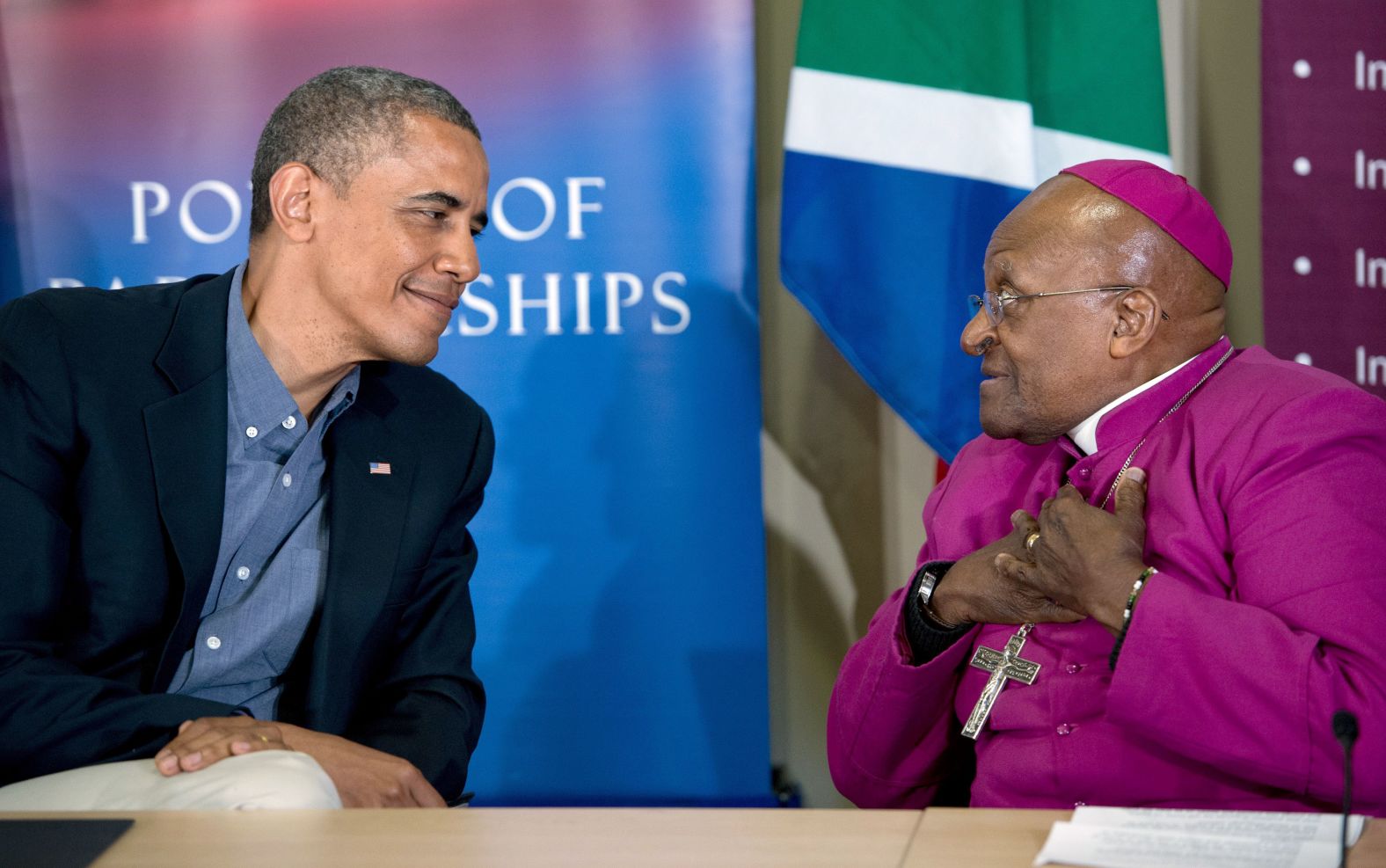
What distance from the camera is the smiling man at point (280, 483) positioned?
2.34 meters

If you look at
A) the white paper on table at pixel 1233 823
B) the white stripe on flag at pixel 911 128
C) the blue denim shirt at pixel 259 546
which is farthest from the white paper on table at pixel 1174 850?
the white stripe on flag at pixel 911 128

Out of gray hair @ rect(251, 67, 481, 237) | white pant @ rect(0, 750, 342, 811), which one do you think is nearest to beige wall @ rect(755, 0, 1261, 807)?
gray hair @ rect(251, 67, 481, 237)

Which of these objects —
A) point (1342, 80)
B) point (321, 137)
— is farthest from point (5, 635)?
point (1342, 80)

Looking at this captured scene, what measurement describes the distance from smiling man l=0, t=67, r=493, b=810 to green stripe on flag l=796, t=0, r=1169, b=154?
120 cm

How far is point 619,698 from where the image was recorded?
3.83 meters

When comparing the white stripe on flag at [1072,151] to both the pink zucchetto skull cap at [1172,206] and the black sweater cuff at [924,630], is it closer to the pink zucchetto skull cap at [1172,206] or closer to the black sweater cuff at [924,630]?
the pink zucchetto skull cap at [1172,206]

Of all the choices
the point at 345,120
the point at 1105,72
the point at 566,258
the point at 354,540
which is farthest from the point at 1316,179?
the point at 354,540

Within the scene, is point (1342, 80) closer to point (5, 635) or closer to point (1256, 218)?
point (1256, 218)

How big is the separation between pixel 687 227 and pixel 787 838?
2.42 meters

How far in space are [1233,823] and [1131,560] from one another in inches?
22.7

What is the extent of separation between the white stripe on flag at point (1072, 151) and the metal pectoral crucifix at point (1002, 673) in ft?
5.03

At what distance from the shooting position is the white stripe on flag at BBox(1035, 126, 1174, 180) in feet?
11.2

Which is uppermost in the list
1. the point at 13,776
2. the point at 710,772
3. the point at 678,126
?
the point at 678,126

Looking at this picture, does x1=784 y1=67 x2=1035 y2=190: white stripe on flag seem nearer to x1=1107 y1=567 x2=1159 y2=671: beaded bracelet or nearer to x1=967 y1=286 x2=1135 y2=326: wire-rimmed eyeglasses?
x1=967 y1=286 x2=1135 y2=326: wire-rimmed eyeglasses
